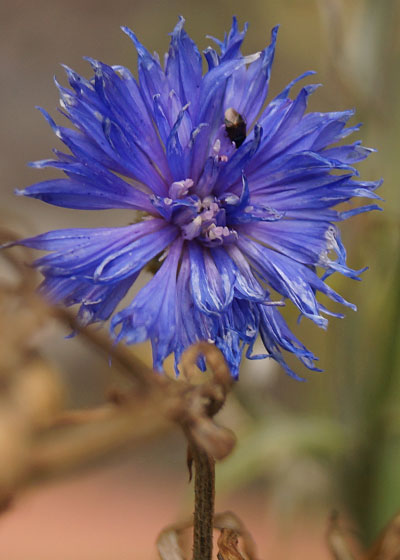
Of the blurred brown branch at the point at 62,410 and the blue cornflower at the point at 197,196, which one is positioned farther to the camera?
the blue cornflower at the point at 197,196

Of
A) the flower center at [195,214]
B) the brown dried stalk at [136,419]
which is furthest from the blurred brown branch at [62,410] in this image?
the flower center at [195,214]

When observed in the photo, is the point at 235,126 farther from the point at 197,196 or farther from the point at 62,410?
the point at 62,410

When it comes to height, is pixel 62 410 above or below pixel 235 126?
below

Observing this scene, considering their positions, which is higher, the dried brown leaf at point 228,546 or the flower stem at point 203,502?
the flower stem at point 203,502

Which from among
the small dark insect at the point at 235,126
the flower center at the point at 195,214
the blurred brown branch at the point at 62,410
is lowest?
the blurred brown branch at the point at 62,410

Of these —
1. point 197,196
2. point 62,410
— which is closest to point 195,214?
point 197,196

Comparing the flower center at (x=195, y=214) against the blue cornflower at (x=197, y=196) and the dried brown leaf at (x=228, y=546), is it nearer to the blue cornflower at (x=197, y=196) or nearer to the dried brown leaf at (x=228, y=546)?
the blue cornflower at (x=197, y=196)
